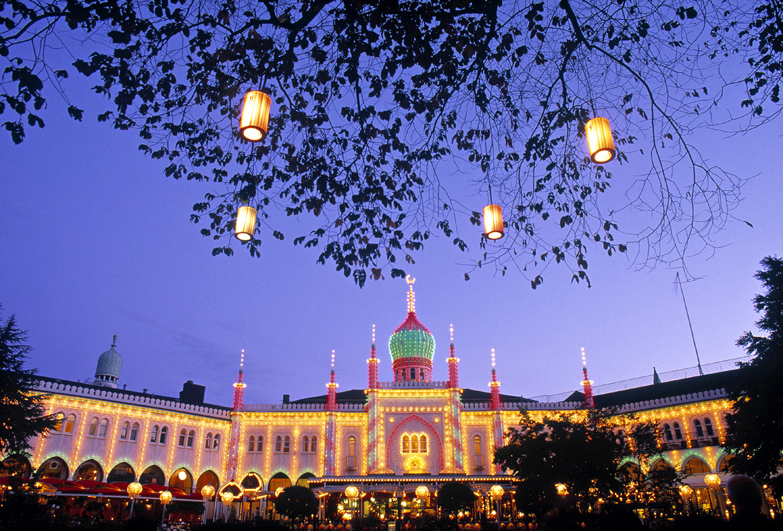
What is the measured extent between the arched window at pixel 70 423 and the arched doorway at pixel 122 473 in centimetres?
354

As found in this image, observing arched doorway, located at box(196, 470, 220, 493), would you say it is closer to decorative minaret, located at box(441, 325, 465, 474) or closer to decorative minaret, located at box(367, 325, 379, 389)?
decorative minaret, located at box(367, 325, 379, 389)

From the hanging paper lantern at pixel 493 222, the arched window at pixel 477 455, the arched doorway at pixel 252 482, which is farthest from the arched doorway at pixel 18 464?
the arched window at pixel 477 455

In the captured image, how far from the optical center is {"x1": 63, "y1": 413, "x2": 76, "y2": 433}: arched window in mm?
29266

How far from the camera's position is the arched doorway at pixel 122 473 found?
30.5 meters

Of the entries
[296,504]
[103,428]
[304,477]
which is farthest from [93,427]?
[296,504]

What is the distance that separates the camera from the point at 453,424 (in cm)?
3538

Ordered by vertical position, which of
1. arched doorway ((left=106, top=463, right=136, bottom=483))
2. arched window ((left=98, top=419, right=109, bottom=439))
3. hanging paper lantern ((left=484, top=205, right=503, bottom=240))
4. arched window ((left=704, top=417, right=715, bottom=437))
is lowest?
arched doorway ((left=106, top=463, right=136, bottom=483))

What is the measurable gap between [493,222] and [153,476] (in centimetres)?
3279

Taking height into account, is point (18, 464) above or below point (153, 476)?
above

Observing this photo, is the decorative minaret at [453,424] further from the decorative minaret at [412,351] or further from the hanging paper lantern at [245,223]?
the hanging paper lantern at [245,223]

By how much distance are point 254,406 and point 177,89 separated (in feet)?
107

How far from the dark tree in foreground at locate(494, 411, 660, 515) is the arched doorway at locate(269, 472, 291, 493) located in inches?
737

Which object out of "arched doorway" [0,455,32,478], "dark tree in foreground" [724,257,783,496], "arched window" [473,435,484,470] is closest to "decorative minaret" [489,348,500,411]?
"arched window" [473,435,484,470]

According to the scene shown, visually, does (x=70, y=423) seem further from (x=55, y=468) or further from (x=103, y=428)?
(x=55, y=468)
